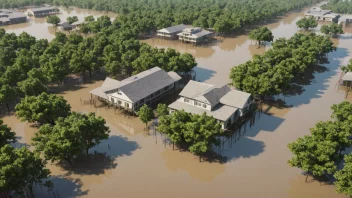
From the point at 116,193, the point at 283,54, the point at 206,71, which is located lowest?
the point at 116,193

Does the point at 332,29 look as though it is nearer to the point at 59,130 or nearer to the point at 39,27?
the point at 59,130

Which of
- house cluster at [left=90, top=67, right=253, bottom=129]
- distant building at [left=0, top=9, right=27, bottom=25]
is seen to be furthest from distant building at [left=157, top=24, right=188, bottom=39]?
distant building at [left=0, top=9, right=27, bottom=25]

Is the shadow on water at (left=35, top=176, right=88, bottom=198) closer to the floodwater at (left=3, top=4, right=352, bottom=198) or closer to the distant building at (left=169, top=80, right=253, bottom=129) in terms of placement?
the floodwater at (left=3, top=4, right=352, bottom=198)

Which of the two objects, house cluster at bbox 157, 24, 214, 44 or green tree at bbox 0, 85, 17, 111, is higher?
house cluster at bbox 157, 24, 214, 44

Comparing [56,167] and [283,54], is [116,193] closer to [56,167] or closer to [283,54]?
[56,167]

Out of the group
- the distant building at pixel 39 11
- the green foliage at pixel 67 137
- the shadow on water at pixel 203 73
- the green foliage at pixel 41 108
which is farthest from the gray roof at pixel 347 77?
the distant building at pixel 39 11

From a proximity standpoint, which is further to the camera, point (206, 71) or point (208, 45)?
point (208, 45)

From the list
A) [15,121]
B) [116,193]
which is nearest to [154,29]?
[15,121]
